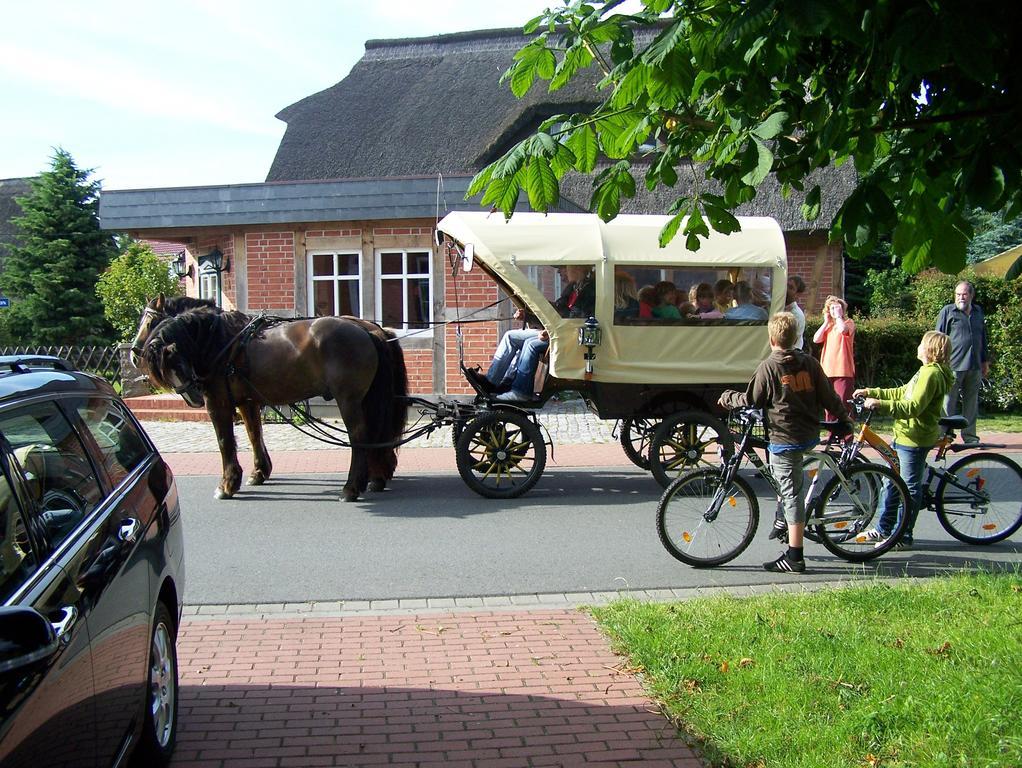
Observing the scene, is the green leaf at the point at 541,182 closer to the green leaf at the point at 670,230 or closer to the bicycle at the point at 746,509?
the green leaf at the point at 670,230

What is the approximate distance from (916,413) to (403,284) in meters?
10.6

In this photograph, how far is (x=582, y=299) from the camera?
9.18 meters

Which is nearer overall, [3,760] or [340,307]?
[3,760]

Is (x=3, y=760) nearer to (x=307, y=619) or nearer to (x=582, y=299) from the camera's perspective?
(x=307, y=619)

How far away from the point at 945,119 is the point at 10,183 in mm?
53339

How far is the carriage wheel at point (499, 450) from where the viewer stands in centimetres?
907

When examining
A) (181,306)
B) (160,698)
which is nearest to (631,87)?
(160,698)

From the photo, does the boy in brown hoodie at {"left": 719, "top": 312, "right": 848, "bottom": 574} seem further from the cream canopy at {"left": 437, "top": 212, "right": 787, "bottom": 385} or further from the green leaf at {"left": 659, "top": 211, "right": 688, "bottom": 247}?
the cream canopy at {"left": 437, "top": 212, "right": 787, "bottom": 385}

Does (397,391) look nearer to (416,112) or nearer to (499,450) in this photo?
(499,450)

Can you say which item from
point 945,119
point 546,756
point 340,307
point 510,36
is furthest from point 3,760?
point 510,36

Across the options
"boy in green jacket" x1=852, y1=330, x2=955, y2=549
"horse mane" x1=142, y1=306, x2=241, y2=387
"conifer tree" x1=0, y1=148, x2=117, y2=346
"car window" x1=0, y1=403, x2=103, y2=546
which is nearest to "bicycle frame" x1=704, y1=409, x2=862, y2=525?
"boy in green jacket" x1=852, y1=330, x2=955, y2=549

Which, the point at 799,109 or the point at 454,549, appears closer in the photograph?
the point at 799,109

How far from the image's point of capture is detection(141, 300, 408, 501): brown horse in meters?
9.13

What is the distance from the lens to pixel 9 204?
46.6 meters
